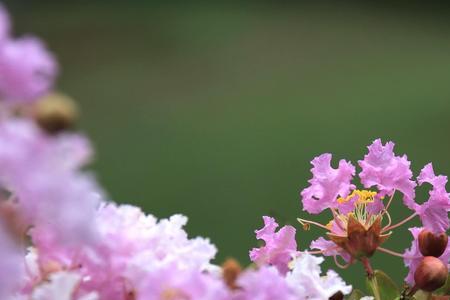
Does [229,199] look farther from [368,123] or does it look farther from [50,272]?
[50,272]

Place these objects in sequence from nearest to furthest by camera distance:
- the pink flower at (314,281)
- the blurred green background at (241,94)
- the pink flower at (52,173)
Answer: the pink flower at (52,173) → the pink flower at (314,281) → the blurred green background at (241,94)

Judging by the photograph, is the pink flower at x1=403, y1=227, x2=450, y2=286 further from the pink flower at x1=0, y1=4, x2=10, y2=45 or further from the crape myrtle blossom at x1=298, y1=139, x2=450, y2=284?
the pink flower at x1=0, y1=4, x2=10, y2=45

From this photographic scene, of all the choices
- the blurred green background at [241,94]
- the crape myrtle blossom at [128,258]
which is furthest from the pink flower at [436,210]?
the blurred green background at [241,94]

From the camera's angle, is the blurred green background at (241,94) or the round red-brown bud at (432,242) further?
the blurred green background at (241,94)

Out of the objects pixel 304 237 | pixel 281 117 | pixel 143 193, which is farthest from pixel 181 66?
pixel 304 237

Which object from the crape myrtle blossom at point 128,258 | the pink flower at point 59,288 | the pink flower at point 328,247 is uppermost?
the pink flower at point 328,247

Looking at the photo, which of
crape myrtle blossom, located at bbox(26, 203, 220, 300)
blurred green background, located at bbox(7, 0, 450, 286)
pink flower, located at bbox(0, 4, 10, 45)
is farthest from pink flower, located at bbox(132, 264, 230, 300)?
blurred green background, located at bbox(7, 0, 450, 286)

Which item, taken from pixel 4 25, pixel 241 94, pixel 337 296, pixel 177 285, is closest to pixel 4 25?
pixel 4 25

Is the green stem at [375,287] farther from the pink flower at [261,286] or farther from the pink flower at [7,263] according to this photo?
the pink flower at [7,263]
